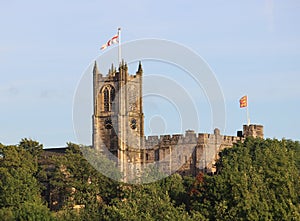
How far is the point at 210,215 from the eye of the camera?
95.8 metres

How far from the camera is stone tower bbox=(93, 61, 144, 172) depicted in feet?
473

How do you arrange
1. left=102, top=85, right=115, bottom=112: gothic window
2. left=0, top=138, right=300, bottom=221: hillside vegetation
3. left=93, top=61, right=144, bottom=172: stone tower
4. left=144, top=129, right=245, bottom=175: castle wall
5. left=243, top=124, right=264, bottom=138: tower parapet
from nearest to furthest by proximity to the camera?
left=0, top=138, right=300, bottom=221: hillside vegetation, left=144, top=129, right=245, bottom=175: castle wall, left=93, top=61, right=144, bottom=172: stone tower, left=102, top=85, right=115, bottom=112: gothic window, left=243, top=124, right=264, bottom=138: tower parapet

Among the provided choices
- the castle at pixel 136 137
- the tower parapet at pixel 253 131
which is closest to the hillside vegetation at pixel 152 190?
the castle at pixel 136 137

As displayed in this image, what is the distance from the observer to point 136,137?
144 m

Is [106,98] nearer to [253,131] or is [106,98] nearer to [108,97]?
[108,97]

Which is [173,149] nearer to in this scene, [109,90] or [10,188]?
[109,90]

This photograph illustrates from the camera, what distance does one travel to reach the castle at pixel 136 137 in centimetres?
14138

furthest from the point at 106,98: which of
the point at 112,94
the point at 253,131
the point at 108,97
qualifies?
the point at 253,131

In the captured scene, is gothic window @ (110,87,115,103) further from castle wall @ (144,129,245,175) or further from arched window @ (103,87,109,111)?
castle wall @ (144,129,245,175)

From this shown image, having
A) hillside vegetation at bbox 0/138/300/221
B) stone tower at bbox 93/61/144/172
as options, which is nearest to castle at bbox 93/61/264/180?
stone tower at bbox 93/61/144/172

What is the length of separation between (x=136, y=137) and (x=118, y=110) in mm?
3600

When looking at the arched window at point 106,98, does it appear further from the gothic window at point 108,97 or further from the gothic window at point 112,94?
the gothic window at point 112,94

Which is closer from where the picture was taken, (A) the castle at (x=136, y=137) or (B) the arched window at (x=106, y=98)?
(A) the castle at (x=136, y=137)

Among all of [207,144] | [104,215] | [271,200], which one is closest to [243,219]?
[271,200]
